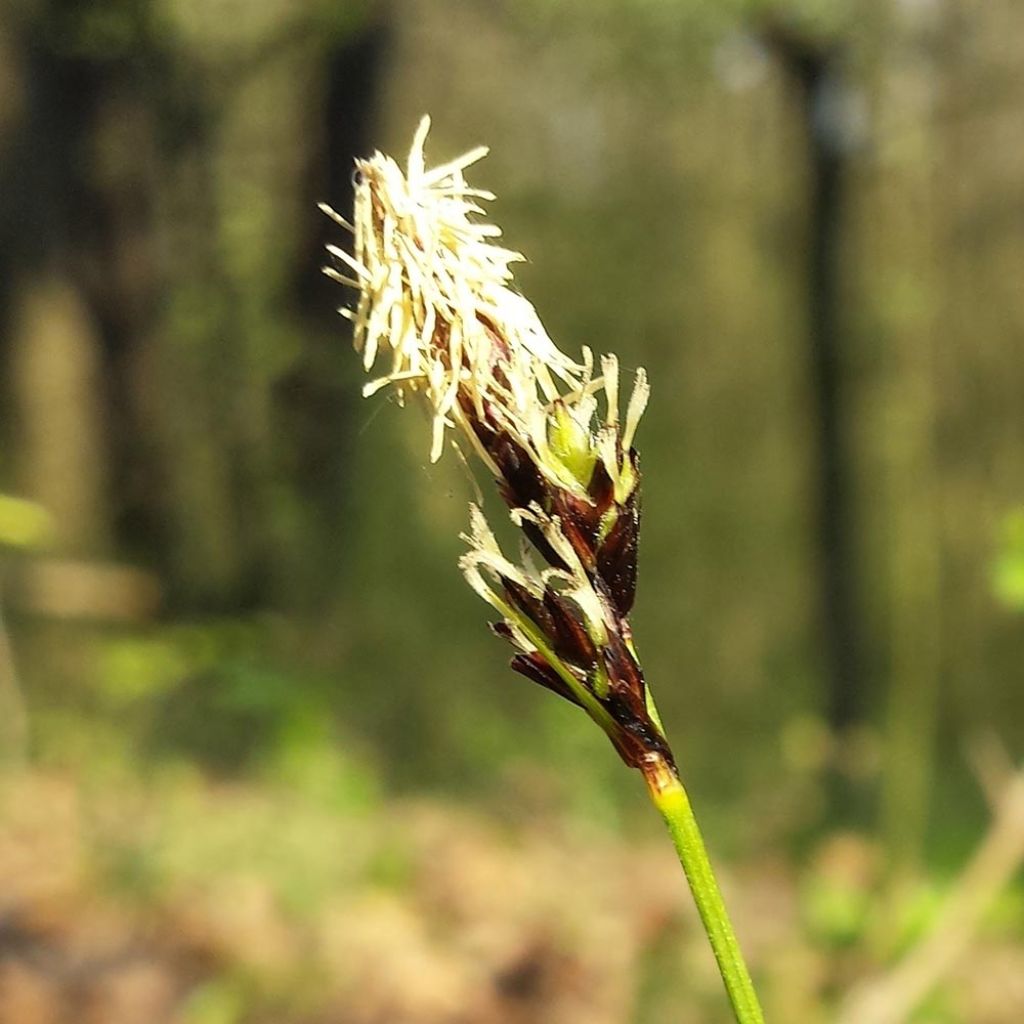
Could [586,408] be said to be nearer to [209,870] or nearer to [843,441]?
[209,870]

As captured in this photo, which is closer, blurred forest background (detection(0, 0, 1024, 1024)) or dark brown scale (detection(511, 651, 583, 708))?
→ dark brown scale (detection(511, 651, 583, 708))

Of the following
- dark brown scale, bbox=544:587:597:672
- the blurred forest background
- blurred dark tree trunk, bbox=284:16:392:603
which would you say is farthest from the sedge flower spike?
blurred dark tree trunk, bbox=284:16:392:603

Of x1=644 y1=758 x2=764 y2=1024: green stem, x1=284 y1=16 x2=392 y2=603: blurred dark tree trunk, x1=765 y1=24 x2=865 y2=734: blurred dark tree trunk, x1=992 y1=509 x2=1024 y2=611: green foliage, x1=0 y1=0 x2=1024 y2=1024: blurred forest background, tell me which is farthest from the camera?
x1=765 y1=24 x2=865 y2=734: blurred dark tree trunk

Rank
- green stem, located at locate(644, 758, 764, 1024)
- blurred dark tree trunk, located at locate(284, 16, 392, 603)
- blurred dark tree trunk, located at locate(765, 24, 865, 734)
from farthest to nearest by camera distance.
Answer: blurred dark tree trunk, located at locate(765, 24, 865, 734)
blurred dark tree trunk, located at locate(284, 16, 392, 603)
green stem, located at locate(644, 758, 764, 1024)

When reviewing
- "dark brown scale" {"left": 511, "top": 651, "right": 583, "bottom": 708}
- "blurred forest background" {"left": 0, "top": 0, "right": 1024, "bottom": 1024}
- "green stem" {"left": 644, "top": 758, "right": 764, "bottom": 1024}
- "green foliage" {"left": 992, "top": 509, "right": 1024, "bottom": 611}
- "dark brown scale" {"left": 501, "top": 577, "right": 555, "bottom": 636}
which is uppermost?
"blurred forest background" {"left": 0, "top": 0, "right": 1024, "bottom": 1024}

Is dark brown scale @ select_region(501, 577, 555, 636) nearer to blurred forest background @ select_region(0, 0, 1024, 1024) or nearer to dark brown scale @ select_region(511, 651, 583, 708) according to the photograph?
dark brown scale @ select_region(511, 651, 583, 708)

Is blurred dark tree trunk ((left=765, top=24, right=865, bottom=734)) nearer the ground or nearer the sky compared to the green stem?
nearer the sky

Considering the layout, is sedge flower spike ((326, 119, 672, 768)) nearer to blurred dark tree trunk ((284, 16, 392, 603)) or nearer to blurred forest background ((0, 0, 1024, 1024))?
blurred forest background ((0, 0, 1024, 1024))
